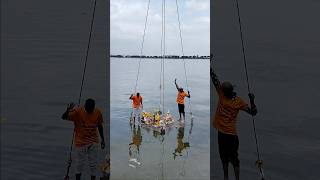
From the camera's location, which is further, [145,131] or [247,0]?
[247,0]

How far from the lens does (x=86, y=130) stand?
368 inches

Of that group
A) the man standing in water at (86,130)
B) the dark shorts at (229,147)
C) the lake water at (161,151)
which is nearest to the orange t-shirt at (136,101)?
the lake water at (161,151)

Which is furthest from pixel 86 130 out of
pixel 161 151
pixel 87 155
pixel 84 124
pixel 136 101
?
pixel 136 101

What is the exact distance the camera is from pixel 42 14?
95312mm

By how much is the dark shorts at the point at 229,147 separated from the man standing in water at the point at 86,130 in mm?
2624

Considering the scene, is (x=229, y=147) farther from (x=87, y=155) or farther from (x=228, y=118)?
(x=87, y=155)

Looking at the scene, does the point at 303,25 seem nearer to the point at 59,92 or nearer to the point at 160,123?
the point at 59,92

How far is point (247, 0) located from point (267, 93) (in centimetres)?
6746

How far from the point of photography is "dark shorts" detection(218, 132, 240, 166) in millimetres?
9133

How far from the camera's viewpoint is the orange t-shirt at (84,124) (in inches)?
363

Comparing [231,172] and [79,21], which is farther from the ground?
[79,21]

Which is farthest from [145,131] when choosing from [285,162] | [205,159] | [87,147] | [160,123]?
[87,147]

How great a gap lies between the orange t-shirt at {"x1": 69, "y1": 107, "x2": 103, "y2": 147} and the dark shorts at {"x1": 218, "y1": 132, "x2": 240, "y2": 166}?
8.61 feet

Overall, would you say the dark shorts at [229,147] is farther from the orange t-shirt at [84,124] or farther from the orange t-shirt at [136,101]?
the orange t-shirt at [136,101]
